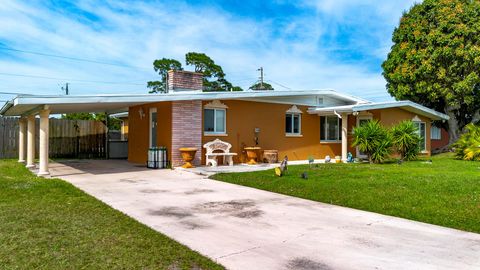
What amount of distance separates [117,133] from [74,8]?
24.2 ft

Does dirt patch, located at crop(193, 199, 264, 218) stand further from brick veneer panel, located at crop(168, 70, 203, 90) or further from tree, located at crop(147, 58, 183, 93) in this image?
tree, located at crop(147, 58, 183, 93)

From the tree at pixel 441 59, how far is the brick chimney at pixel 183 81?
11.9 metres

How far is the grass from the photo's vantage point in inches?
142

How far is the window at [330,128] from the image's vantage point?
1759cm

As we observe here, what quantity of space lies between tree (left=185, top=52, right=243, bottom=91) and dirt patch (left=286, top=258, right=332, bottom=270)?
128 feet

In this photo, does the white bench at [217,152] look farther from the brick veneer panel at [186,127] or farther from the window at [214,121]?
the window at [214,121]

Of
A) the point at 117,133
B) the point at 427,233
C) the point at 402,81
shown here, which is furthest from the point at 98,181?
the point at 402,81

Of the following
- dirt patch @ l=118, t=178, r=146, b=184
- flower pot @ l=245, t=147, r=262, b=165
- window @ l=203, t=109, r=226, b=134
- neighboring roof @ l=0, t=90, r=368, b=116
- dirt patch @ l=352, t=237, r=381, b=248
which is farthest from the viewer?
flower pot @ l=245, t=147, r=262, b=165

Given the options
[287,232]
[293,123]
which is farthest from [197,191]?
[293,123]

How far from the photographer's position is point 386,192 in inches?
309

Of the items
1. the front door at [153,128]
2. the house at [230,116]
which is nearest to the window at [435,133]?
the house at [230,116]

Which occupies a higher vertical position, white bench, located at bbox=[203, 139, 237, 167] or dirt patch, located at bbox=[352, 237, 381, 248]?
white bench, located at bbox=[203, 139, 237, 167]

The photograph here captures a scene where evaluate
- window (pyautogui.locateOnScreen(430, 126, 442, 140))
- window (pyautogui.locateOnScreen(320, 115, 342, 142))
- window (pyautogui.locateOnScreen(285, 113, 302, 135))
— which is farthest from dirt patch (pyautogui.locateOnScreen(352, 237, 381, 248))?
window (pyautogui.locateOnScreen(430, 126, 442, 140))

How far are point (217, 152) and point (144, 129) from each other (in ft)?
11.2
